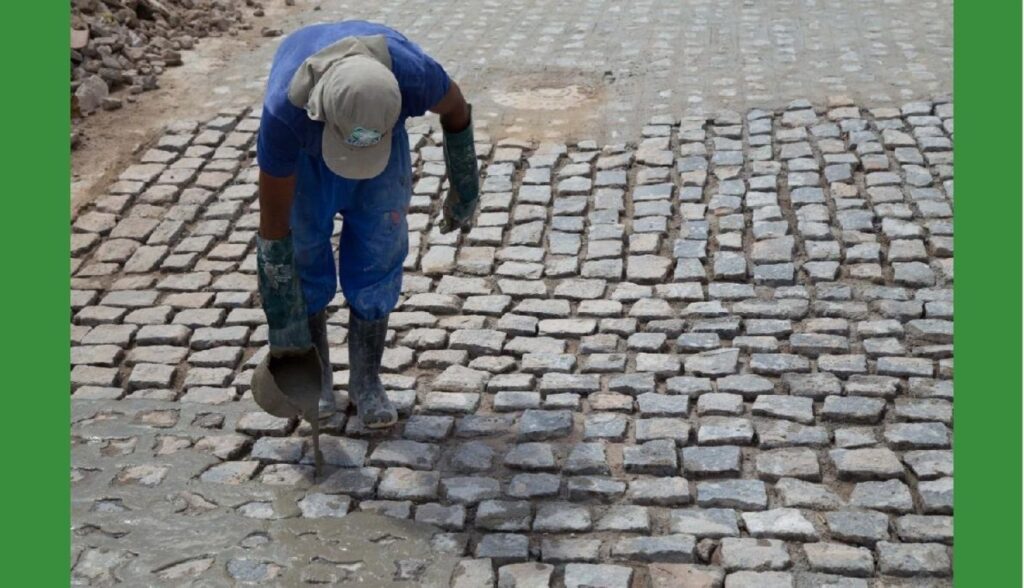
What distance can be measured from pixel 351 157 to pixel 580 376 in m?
1.80

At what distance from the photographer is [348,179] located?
17.4 ft

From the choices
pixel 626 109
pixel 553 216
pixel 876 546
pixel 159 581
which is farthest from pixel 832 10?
pixel 159 581

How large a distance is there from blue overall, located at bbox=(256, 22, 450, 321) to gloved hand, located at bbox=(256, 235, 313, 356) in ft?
0.62

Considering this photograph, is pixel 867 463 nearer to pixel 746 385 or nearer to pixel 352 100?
pixel 746 385

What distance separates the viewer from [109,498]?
5414 mm

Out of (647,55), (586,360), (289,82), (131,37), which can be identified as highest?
(289,82)

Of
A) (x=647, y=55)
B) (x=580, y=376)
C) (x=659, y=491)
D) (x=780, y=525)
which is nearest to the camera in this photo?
(x=780, y=525)

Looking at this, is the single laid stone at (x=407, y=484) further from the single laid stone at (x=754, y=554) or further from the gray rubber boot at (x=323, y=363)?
the single laid stone at (x=754, y=554)

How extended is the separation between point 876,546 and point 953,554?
0.86 feet

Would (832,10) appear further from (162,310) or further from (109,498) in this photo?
(109,498)

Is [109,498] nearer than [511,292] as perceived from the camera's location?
Yes

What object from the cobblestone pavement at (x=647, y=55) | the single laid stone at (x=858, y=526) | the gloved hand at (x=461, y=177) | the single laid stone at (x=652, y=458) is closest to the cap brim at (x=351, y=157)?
the gloved hand at (x=461, y=177)

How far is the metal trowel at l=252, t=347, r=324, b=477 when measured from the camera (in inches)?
220

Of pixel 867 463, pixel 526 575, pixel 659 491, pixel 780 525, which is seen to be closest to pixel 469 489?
pixel 526 575
